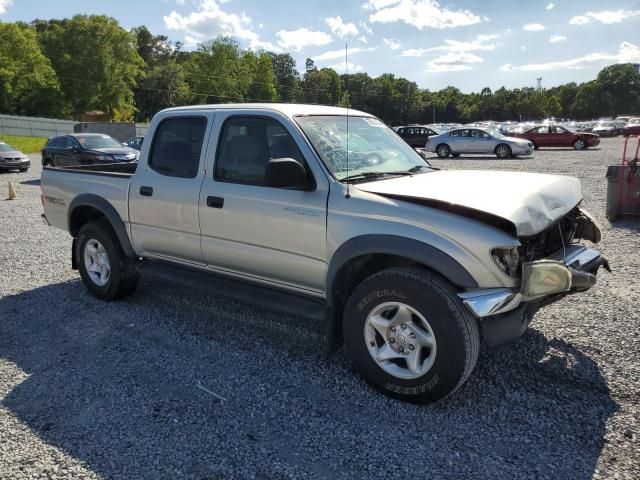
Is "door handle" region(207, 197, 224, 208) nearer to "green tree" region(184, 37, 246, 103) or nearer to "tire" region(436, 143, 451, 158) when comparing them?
"tire" region(436, 143, 451, 158)

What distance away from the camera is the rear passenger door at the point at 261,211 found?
387 cm

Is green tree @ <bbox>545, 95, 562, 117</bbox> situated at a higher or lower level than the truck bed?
higher

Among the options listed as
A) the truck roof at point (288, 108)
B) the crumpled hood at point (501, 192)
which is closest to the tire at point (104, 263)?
the truck roof at point (288, 108)

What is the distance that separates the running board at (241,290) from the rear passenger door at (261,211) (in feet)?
0.30

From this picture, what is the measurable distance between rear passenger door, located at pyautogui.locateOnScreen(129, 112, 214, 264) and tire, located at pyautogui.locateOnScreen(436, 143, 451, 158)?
23.0 meters

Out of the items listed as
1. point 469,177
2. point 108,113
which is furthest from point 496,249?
point 108,113

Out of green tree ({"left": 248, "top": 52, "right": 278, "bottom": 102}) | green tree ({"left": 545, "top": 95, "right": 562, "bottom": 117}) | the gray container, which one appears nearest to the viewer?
the gray container

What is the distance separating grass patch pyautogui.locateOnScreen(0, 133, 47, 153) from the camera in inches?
1600

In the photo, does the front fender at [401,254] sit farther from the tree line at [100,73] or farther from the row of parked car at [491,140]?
the tree line at [100,73]

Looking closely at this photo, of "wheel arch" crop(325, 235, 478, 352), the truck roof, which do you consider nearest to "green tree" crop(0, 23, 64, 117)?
the truck roof

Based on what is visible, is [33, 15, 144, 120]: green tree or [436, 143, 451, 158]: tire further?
[33, 15, 144, 120]: green tree

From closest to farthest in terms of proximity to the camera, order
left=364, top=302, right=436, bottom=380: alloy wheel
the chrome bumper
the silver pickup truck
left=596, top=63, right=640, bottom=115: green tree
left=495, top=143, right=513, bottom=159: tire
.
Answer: the chrome bumper < the silver pickup truck < left=364, top=302, right=436, bottom=380: alloy wheel < left=495, top=143, right=513, bottom=159: tire < left=596, top=63, right=640, bottom=115: green tree

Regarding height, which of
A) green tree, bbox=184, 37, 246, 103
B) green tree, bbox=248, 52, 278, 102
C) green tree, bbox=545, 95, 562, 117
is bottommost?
green tree, bbox=248, 52, 278, 102

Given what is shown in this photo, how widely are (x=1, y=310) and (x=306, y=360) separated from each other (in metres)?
3.53
